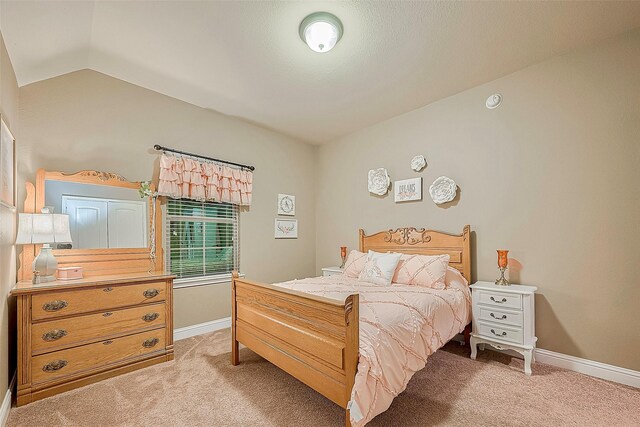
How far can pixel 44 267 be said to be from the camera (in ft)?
7.56

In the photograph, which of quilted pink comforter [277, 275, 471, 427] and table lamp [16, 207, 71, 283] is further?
table lamp [16, 207, 71, 283]

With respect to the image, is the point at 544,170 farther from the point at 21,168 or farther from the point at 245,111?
the point at 21,168

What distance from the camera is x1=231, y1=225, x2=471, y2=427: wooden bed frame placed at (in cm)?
165

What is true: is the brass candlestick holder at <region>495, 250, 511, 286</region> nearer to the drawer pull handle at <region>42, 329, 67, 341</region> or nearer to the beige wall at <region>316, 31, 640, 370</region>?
the beige wall at <region>316, 31, 640, 370</region>

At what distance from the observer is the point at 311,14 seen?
210 centimetres

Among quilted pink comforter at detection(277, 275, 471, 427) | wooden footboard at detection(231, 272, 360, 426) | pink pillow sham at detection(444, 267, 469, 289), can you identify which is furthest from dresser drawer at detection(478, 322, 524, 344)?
wooden footboard at detection(231, 272, 360, 426)

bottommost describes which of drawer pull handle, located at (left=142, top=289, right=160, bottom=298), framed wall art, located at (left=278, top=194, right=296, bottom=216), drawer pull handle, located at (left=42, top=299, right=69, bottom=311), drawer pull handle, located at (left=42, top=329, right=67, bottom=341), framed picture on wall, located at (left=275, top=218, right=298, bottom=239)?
drawer pull handle, located at (left=42, top=329, right=67, bottom=341)

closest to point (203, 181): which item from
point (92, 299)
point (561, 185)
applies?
point (92, 299)

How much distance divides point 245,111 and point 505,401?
3892 mm

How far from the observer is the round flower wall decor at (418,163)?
361 centimetres

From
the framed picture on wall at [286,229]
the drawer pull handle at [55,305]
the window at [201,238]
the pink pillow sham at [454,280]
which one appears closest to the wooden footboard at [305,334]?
the window at [201,238]

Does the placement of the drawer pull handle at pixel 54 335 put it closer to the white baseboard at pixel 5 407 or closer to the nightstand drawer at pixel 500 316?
the white baseboard at pixel 5 407

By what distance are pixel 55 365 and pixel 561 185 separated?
14.7ft

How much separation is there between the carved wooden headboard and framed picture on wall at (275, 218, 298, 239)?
1138mm
